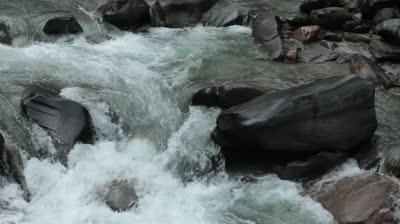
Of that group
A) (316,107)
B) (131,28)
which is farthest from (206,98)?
(131,28)

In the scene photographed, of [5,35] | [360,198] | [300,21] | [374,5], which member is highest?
[5,35]

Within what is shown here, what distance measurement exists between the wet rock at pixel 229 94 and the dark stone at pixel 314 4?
15.7 feet

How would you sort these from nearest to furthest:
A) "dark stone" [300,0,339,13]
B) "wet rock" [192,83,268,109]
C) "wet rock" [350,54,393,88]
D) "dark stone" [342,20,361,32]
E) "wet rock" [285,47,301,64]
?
1. "wet rock" [192,83,268,109]
2. "wet rock" [350,54,393,88]
3. "wet rock" [285,47,301,64]
4. "dark stone" [342,20,361,32]
5. "dark stone" [300,0,339,13]

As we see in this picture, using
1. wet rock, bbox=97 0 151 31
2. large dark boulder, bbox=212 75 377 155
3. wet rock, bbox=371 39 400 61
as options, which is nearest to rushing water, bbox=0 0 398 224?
wet rock, bbox=97 0 151 31

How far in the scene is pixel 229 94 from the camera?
9719 mm

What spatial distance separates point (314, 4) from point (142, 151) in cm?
678

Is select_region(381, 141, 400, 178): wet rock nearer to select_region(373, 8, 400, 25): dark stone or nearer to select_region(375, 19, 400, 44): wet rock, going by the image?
select_region(375, 19, 400, 44): wet rock

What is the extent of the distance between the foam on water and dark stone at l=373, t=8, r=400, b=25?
3357 millimetres

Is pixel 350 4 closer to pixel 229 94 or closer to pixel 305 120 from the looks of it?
pixel 229 94

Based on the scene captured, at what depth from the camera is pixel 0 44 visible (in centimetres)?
1123

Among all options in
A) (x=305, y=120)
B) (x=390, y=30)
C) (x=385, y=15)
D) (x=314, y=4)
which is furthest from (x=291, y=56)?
(x=305, y=120)

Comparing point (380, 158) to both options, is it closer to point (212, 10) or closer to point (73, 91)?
point (73, 91)

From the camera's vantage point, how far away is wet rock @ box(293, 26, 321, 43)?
505 inches

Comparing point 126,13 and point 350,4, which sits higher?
point 126,13
